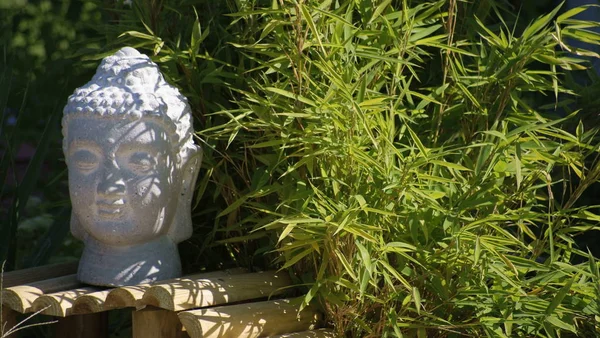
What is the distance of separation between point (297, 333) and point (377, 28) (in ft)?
2.87

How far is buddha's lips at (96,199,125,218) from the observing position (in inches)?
91.7

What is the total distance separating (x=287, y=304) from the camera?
7.82 feet

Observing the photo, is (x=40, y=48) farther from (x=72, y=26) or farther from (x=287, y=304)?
(x=287, y=304)

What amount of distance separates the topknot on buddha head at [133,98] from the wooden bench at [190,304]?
0.39 m

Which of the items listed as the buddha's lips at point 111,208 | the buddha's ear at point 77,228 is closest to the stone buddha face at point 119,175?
the buddha's lips at point 111,208

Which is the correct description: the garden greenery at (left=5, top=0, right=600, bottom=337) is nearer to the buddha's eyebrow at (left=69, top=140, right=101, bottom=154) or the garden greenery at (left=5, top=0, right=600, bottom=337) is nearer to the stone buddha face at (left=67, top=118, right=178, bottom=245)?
the stone buddha face at (left=67, top=118, right=178, bottom=245)

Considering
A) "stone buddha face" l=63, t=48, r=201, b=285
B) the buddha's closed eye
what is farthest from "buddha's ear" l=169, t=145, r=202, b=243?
the buddha's closed eye

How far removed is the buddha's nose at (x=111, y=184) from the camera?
2.32 meters

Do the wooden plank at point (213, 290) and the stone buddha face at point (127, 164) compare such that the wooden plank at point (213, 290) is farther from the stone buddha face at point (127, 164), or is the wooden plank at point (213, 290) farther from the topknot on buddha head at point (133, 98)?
the topknot on buddha head at point (133, 98)

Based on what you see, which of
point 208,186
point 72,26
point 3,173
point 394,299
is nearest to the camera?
point 394,299

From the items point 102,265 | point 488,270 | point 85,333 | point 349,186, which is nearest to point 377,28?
point 349,186

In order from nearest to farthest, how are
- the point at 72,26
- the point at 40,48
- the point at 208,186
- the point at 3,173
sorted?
the point at 208,186, the point at 3,173, the point at 72,26, the point at 40,48

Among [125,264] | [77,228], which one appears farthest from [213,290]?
[77,228]

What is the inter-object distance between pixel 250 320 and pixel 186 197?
1.40 ft
